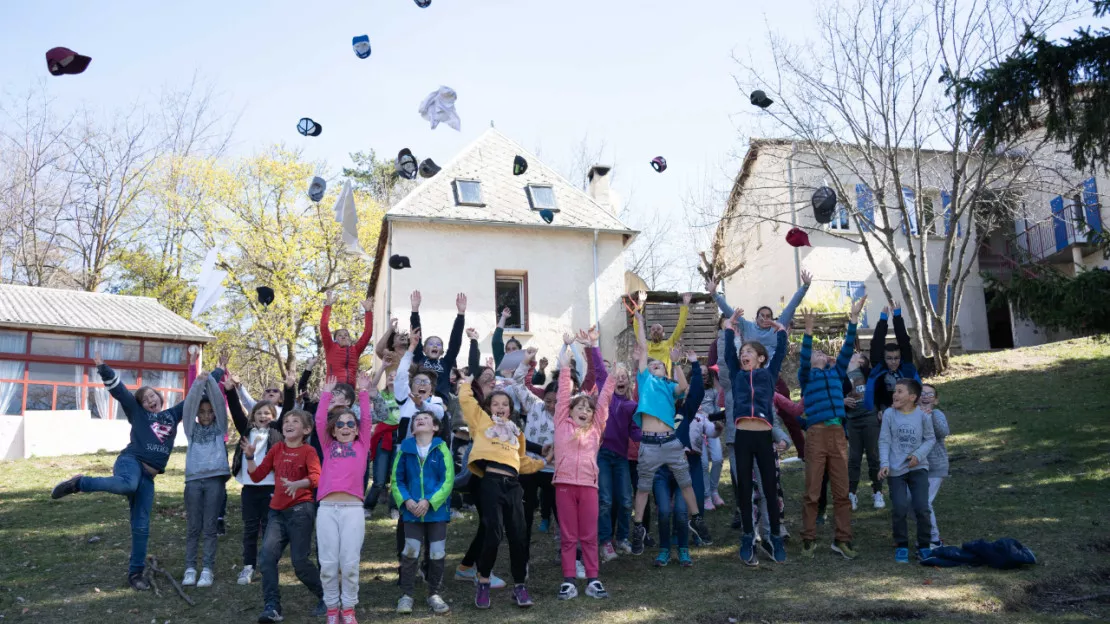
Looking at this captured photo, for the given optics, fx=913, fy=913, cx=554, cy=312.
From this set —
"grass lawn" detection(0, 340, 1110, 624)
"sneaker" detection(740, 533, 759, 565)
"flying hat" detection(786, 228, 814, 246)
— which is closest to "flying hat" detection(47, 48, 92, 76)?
"grass lawn" detection(0, 340, 1110, 624)

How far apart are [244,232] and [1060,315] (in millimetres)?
25414

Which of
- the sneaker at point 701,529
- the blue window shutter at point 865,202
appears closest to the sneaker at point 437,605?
the sneaker at point 701,529

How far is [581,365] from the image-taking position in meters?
9.73

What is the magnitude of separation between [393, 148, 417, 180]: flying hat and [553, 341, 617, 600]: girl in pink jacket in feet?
24.5

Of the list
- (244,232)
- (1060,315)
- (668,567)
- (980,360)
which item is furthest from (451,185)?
(668,567)

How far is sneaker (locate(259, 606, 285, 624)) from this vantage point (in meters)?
6.66

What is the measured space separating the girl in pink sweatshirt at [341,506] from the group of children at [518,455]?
13 mm

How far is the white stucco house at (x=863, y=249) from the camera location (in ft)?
72.7

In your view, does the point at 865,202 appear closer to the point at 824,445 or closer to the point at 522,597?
the point at 824,445

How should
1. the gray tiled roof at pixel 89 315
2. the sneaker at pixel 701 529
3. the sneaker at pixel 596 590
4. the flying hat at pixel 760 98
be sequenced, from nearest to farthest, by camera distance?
the sneaker at pixel 596 590 < the sneaker at pixel 701 529 < the flying hat at pixel 760 98 < the gray tiled roof at pixel 89 315

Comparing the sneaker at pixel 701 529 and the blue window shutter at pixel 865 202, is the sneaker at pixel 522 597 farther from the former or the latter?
the blue window shutter at pixel 865 202

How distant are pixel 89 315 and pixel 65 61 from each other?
17016 mm

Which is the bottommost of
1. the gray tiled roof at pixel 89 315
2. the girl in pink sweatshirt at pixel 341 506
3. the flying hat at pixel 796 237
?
the girl in pink sweatshirt at pixel 341 506

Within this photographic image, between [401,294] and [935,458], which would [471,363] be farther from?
[401,294]
